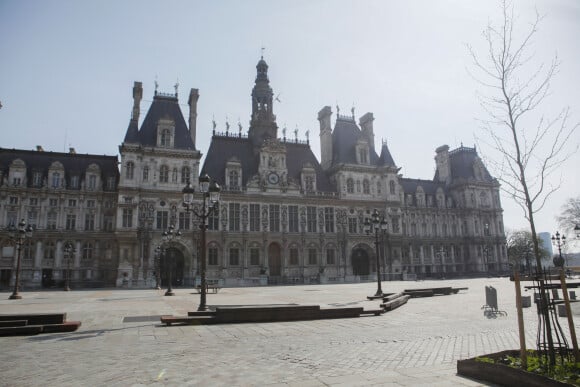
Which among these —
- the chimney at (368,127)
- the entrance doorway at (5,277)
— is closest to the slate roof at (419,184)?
the chimney at (368,127)

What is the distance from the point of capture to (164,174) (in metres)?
48.6

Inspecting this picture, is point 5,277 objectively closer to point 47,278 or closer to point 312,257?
point 47,278

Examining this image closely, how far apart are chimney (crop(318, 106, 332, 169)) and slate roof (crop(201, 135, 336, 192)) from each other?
384 centimetres

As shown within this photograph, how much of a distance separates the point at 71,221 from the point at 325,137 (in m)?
36.8

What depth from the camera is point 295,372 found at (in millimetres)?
7266

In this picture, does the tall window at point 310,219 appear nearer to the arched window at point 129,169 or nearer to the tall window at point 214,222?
the tall window at point 214,222

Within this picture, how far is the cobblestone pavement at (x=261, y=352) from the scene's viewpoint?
6836 millimetres

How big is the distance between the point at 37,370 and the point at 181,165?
43298mm

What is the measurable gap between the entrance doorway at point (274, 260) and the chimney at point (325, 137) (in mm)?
17387

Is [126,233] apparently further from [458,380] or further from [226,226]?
[458,380]

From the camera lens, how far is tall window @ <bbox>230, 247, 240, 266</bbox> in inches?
1939

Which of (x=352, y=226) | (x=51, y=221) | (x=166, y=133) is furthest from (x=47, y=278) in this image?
(x=352, y=226)

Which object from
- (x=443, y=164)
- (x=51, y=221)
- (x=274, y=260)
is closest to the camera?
(x=51, y=221)

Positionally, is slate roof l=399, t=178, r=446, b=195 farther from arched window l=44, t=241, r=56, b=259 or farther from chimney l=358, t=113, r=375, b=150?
arched window l=44, t=241, r=56, b=259
